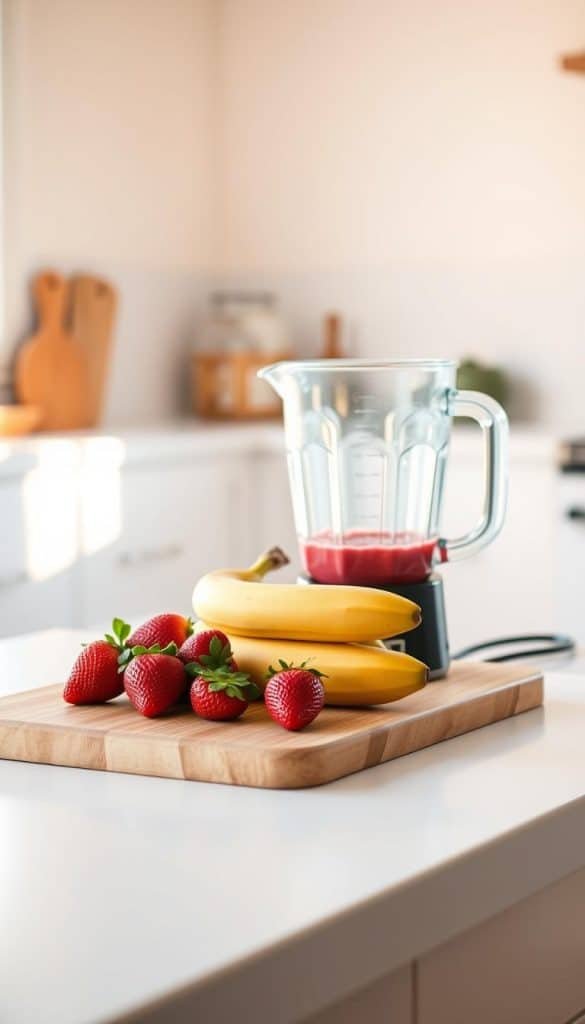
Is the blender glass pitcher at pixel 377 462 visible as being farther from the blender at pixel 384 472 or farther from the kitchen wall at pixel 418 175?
the kitchen wall at pixel 418 175

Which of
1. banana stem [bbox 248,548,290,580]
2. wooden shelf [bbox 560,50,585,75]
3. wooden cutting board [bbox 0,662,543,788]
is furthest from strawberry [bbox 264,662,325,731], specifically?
wooden shelf [bbox 560,50,585,75]

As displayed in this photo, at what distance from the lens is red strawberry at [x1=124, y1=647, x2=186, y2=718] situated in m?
0.99

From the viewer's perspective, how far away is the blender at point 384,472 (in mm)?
1219

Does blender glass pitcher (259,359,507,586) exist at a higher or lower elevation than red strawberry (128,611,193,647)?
higher

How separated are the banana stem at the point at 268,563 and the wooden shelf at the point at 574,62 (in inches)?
99.9

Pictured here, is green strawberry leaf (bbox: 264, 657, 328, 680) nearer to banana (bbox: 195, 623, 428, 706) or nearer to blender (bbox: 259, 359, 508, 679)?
banana (bbox: 195, 623, 428, 706)

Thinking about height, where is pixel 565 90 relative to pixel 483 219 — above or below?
above

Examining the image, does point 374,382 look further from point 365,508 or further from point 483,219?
point 483,219

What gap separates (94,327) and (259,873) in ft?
10.5

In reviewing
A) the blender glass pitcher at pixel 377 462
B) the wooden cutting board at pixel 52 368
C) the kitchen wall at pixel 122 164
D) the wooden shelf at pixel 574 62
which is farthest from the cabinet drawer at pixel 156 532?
the blender glass pitcher at pixel 377 462

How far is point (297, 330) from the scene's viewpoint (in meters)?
4.26

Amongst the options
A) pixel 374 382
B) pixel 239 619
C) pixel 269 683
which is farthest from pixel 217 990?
pixel 374 382

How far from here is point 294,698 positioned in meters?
0.94

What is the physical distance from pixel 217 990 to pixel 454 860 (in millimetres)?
198
